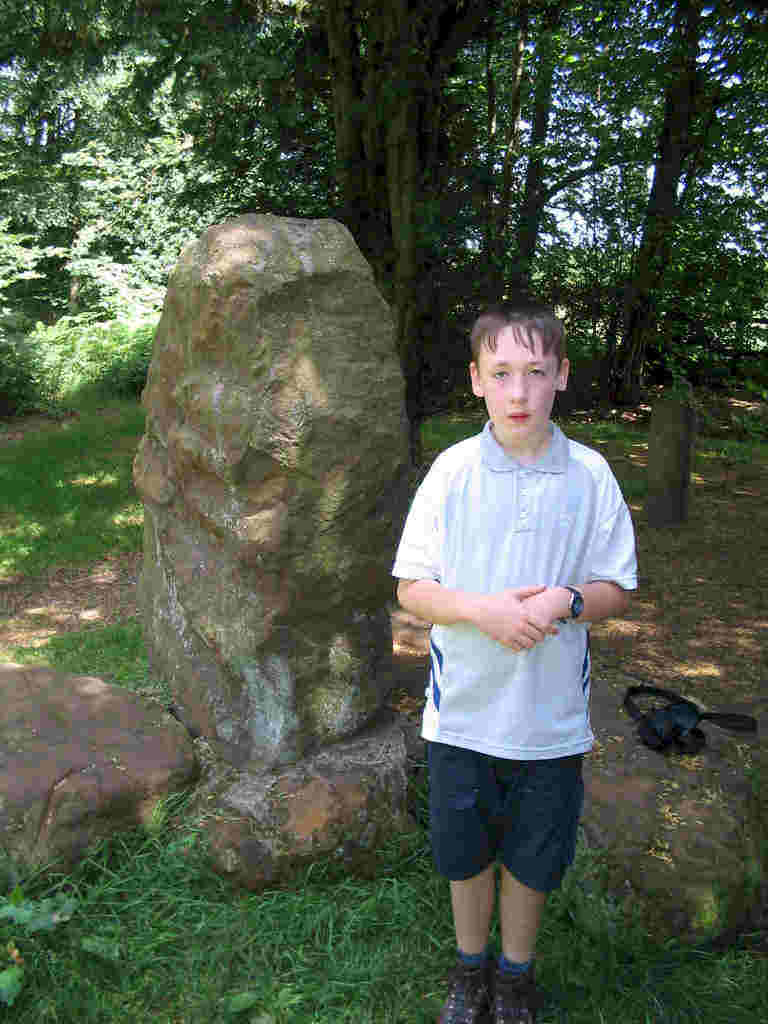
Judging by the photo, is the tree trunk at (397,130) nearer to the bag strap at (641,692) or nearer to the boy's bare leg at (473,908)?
the bag strap at (641,692)

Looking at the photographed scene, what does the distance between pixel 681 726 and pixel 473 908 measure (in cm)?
117

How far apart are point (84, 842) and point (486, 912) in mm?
1370

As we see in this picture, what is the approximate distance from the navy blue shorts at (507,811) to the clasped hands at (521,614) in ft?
1.14

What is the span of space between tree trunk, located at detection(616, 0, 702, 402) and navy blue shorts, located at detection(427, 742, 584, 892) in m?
5.02

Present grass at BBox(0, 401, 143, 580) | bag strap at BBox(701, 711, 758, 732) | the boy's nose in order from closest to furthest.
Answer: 1. the boy's nose
2. bag strap at BBox(701, 711, 758, 732)
3. grass at BBox(0, 401, 143, 580)

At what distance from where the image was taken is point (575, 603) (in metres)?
1.97

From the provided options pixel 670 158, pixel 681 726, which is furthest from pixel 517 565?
pixel 670 158

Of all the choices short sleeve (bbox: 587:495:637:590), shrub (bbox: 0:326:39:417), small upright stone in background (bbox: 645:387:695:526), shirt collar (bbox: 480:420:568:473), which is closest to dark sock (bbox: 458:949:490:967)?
short sleeve (bbox: 587:495:637:590)

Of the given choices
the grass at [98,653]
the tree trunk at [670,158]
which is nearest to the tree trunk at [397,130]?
the tree trunk at [670,158]

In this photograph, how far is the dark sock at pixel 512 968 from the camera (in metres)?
2.26

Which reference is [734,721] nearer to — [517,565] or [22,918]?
[517,565]

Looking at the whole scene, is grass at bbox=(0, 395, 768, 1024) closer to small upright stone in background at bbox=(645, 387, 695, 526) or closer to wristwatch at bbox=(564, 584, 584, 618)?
wristwatch at bbox=(564, 584, 584, 618)

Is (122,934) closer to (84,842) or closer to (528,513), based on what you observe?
(84,842)

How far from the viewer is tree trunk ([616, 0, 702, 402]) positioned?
568cm
